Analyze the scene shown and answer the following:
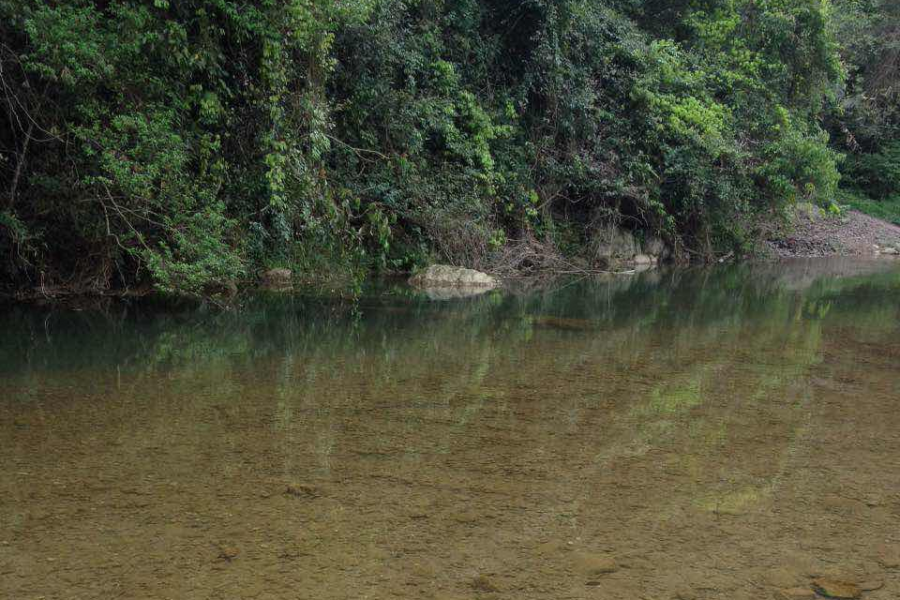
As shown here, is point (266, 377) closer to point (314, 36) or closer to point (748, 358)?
point (748, 358)

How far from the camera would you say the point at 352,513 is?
2672 mm

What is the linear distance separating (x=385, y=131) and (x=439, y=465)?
8.29 metres

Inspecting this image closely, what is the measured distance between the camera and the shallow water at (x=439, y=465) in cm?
228

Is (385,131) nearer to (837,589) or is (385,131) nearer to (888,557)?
(888,557)

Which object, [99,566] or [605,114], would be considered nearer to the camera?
[99,566]

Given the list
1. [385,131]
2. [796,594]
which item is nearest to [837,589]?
[796,594]

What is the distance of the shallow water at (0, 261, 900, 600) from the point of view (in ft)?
7.48

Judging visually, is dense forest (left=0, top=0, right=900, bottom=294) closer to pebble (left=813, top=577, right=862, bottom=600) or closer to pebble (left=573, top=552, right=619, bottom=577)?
pebble (left=573, top=552, right=619, bottom=577)

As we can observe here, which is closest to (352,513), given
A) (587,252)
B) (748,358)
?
(748,358)

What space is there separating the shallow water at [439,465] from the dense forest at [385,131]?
1.53 m

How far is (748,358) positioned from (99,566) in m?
4.80

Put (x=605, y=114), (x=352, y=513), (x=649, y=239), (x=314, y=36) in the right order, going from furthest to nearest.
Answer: (x=649, y=239), (x=605, y=114), (x=314, y=36), (x=352, y=513)

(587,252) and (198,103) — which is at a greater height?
(198,103)

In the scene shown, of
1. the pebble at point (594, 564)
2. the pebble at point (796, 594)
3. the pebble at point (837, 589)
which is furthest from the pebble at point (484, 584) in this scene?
the pebble at point (837, 589)
